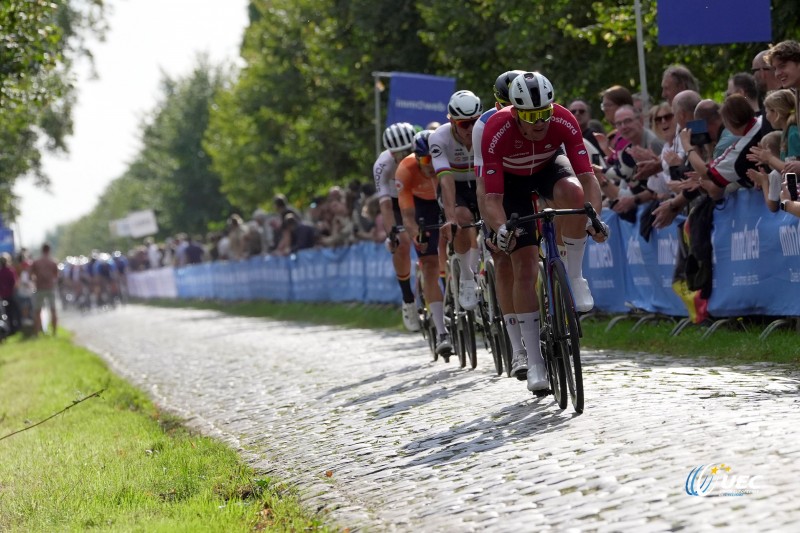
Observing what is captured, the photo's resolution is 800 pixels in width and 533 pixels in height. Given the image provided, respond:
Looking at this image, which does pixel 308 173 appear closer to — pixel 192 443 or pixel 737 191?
pixel 737 191

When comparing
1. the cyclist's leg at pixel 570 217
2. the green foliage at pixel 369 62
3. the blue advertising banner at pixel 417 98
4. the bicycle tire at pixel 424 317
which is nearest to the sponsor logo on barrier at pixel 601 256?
the bicycle tire at pixel 424 317

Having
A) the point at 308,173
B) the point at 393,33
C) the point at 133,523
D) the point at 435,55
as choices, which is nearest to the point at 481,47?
the point at 435,55

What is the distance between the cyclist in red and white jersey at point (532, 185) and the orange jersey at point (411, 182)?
3544 mm

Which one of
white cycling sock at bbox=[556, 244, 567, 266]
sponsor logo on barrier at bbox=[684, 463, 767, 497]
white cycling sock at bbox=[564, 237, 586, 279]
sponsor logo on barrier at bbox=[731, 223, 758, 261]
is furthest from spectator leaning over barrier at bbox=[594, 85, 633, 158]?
sponsor logo on barrier at bbox=[684, 463, 767, 497]

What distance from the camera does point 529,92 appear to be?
26.7ft

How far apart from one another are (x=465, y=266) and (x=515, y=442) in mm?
4575

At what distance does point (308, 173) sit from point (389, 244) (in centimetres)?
2949

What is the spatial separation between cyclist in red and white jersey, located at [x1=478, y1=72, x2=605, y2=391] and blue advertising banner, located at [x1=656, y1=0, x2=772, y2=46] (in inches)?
243

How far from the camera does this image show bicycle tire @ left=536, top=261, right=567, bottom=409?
329 inches

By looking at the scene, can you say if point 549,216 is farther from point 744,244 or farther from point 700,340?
point 744,244

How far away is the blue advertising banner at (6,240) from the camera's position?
49.0 metres

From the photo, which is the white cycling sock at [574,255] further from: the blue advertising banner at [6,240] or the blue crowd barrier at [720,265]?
the blue advertising banner at [6,240]

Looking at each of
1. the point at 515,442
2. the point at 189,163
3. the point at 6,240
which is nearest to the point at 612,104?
the point at 515,442

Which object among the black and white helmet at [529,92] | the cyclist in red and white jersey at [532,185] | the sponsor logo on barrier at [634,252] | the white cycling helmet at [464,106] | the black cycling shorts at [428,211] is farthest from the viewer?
the sponsor logo on barrier at [634,252]
